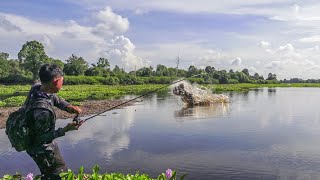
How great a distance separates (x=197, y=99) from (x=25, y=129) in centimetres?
4127

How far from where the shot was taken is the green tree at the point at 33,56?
295ft

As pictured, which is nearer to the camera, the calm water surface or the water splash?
the calm water surface

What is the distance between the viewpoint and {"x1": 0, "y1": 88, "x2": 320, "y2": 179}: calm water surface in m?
15.6

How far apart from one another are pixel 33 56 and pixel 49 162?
3466 inches

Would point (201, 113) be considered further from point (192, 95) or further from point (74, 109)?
point (74, 109)

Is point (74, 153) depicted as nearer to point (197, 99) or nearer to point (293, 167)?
point (293, 167)

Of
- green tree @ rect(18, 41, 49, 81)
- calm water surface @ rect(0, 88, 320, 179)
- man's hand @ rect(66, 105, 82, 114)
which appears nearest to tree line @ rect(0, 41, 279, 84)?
green tree @ rect(18, 41, 49, 81)

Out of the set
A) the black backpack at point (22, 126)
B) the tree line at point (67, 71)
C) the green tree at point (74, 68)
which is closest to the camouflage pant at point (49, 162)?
the black backpack at point (22, 126)

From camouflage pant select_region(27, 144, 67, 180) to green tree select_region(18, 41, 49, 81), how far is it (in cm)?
8301

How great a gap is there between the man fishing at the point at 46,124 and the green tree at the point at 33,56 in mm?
83051

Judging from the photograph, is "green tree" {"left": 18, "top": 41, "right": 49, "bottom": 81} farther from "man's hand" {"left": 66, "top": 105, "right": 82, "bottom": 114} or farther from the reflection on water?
"man's hand" {"left": 66, "top": 105, "right": 82, "bottom": 114}

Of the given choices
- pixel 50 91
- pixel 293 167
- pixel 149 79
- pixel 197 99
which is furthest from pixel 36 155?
pixel 149 79

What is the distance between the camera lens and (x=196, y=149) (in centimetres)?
1928

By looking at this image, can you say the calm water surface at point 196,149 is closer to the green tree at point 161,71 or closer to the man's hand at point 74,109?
the man's hand at point 74,109
